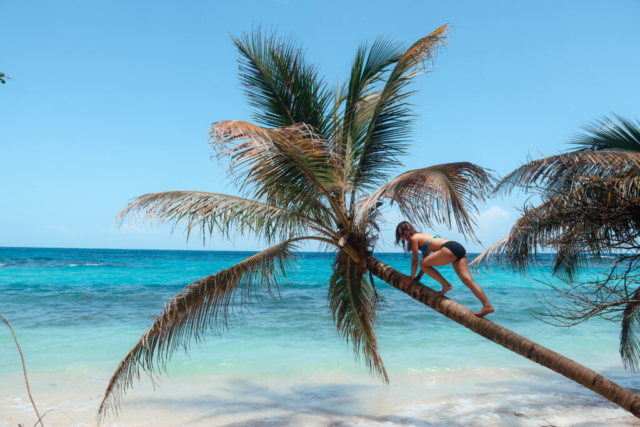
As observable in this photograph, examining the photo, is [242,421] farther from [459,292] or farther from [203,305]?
[459,292]

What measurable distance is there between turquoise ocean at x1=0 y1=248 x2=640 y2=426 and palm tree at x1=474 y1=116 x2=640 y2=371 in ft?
7.41

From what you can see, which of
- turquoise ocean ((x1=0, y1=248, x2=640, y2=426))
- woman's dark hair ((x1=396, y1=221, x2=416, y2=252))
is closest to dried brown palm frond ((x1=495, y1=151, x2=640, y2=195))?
woman's dark hair ((x1=396, y1=221, x2=416, y2=252))

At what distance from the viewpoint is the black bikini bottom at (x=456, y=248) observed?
170 inches

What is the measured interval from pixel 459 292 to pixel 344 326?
1718 centimetres

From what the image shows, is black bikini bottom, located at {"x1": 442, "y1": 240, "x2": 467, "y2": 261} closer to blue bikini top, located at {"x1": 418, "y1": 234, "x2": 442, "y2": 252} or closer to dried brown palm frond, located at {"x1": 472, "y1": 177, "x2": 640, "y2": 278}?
blue bikini top, located at {"x1": 418, "y1": 234, "x2": 442, "y2": 252}

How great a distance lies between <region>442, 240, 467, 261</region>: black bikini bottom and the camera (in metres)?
4.31

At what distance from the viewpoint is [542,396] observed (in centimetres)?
736

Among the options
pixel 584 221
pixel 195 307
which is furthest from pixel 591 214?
pixel 195 307

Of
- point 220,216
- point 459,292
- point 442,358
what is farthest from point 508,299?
point 220,216

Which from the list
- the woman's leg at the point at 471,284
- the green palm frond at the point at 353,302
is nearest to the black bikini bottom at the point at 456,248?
the woman's leg at the point at 471,284

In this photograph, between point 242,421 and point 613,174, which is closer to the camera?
point 613,174

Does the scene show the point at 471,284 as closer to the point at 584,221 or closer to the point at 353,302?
the point at 584,221

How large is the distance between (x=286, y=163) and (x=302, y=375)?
16.6 feet

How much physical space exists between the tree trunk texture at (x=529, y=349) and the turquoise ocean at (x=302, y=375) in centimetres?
134
